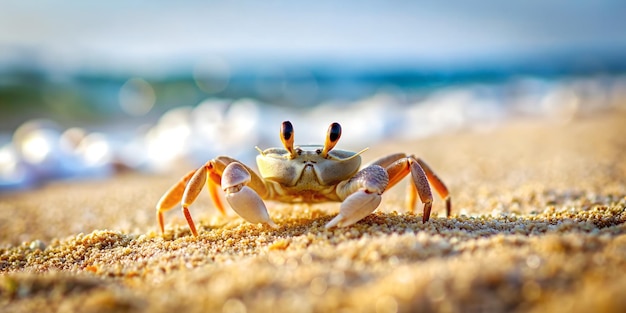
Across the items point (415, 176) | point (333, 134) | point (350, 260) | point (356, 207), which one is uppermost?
point (333, 134)

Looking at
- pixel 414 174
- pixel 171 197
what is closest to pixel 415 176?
pixel 414 174

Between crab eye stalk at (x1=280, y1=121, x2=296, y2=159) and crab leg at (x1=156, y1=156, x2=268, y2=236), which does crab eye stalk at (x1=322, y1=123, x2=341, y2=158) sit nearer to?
crab eye stalk at (x1=280, y1=121, x2=296, y2=159)

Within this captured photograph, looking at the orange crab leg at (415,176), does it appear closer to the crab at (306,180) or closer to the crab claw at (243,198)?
the crab at (306,180)

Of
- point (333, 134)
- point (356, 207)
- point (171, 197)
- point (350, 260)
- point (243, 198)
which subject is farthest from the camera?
point (171, 197)

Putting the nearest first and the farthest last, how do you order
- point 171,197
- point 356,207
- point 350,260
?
point 350,260 < point 356,207 < point 171,197

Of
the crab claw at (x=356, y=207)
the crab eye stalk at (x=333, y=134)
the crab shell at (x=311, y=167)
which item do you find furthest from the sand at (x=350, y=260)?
the crab eye stalk at (x=333, y=134)

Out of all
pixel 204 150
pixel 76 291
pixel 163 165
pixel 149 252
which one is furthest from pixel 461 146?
pixel 76 291

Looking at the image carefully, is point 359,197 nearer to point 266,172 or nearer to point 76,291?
point 266,172

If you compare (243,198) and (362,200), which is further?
(243,198)

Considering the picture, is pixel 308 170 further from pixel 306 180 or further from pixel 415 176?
pixel 415 176
